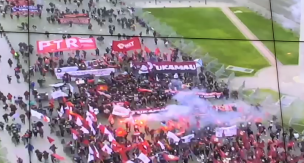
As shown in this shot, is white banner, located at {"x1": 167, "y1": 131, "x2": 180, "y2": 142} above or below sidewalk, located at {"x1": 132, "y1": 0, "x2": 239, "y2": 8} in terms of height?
below

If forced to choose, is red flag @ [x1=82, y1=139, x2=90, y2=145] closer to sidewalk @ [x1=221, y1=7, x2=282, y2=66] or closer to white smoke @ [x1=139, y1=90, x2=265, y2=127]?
white smoke @ [x1=139, y1=90, x2=265, y2=127]

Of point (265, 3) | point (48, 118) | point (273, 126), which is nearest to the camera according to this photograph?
point (48, 118)

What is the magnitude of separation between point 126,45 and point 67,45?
2.86 feet

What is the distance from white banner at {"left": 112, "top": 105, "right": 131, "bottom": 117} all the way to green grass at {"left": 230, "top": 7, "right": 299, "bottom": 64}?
7.90 feet

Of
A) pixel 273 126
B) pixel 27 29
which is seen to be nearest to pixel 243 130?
pixel 273 126

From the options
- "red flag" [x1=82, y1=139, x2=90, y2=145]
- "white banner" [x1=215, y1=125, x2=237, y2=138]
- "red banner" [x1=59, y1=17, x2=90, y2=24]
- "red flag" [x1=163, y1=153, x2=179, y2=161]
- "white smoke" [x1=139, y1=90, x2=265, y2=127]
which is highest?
"red banner" [x1=59, y1=17, x2=90, y2=24]

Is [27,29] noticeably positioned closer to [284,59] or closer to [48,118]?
[48,118]

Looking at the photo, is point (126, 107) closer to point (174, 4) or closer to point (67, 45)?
point (67, 45)

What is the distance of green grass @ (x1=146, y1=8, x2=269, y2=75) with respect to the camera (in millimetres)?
7355

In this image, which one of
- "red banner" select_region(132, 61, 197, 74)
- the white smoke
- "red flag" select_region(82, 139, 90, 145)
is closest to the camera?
"red flag" select_region(82, 139, 90, 145)

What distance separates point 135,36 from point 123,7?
54 cm

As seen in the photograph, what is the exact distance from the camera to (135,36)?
23.7 ft

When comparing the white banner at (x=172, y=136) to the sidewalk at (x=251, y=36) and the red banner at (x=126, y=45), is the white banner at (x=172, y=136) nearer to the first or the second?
the red banner at (x=126, y=45)

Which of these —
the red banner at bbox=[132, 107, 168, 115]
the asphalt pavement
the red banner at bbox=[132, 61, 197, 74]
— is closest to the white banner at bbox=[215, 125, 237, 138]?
the red banner at bbox=[132, 107, 168, 115]
